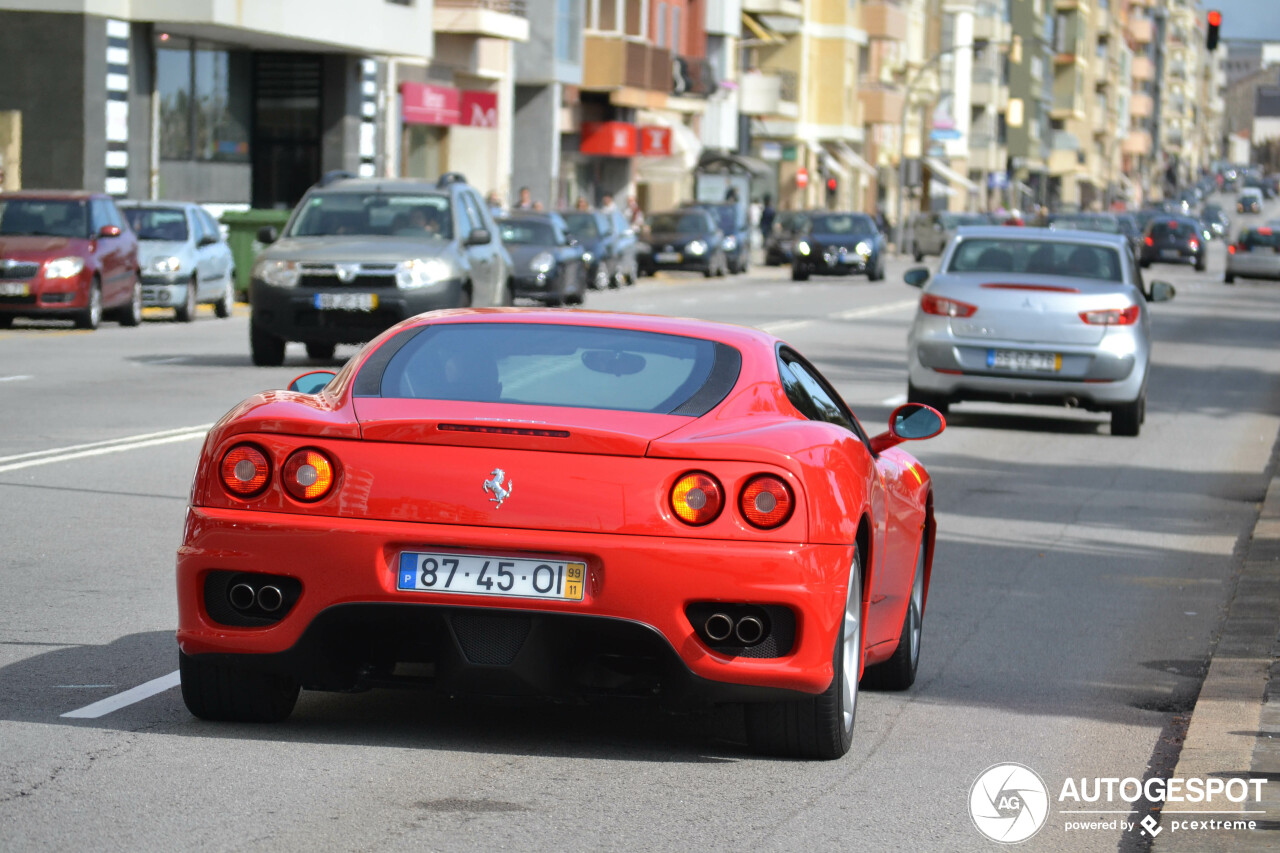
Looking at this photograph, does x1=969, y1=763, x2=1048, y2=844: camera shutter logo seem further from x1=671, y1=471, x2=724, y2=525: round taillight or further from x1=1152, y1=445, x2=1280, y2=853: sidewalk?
x1=671, y1=471, x2=724, y2=525: round taillight

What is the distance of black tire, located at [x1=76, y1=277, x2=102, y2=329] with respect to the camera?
2714 cm

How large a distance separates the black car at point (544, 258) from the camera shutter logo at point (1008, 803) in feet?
94.4

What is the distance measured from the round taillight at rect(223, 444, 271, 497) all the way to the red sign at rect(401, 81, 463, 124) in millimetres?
45418

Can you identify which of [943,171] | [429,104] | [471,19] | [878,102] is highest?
[878,102]

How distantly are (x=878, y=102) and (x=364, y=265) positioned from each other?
260ft

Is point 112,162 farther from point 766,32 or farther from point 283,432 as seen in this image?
point 766,32

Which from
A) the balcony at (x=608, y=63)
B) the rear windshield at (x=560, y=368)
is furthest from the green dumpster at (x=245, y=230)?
the rear windshield at (x=560, y=368)

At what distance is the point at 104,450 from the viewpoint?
14.1 meters

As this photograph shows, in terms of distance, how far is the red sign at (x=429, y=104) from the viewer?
5103 cm

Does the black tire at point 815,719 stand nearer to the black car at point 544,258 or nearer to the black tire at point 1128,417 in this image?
the black tire at point 1128,417

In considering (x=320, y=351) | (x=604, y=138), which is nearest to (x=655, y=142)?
(x=604, y=138)

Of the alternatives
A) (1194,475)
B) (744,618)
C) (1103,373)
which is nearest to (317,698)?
(744,618)

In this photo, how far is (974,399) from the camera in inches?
722

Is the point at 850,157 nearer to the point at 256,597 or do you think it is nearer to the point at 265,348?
the point at 265,348
